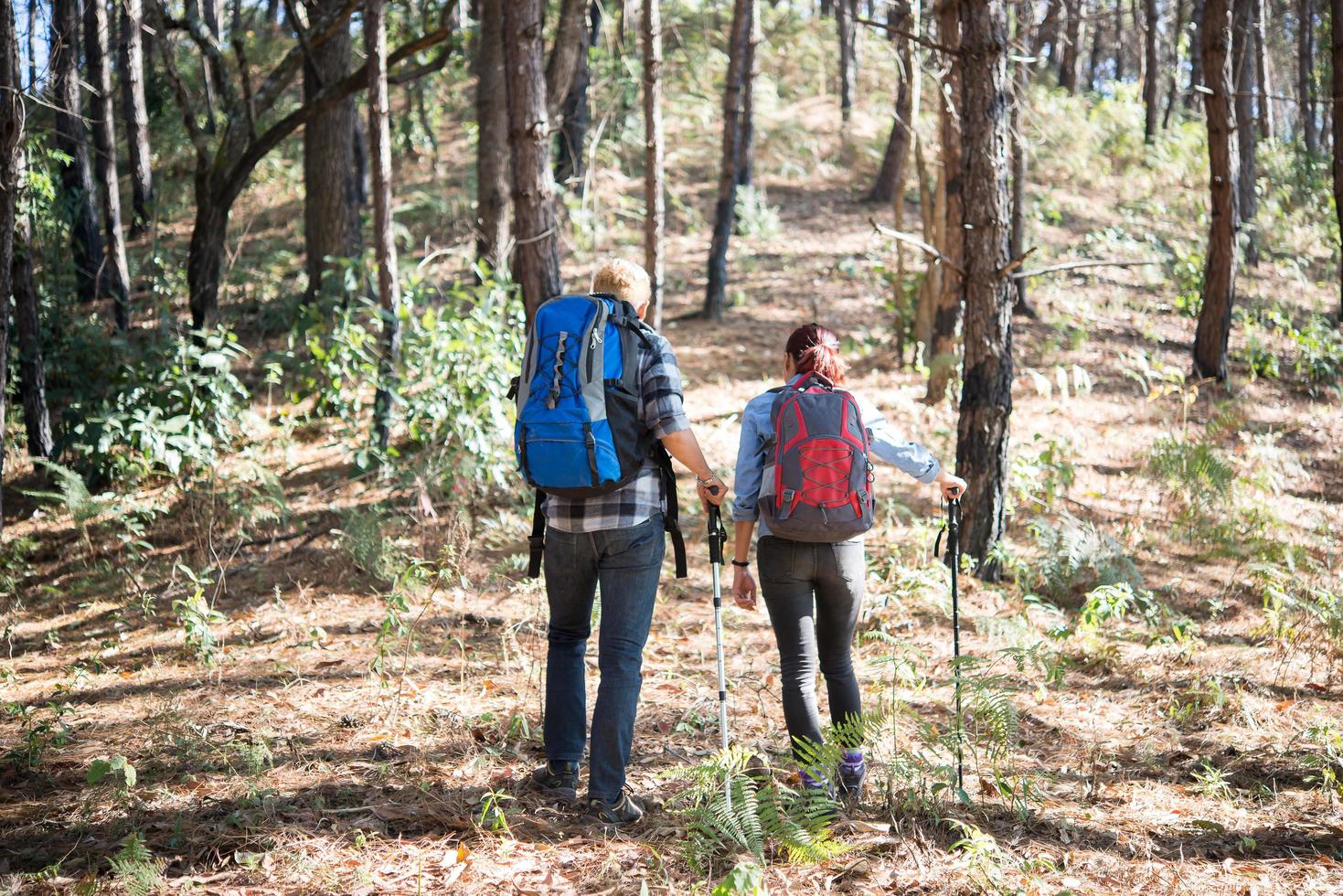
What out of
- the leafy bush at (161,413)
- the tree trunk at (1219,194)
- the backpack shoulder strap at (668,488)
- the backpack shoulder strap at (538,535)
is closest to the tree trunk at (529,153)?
the leafy bush at (161,413)

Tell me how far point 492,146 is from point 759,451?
8.78m

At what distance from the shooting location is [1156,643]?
248 inches

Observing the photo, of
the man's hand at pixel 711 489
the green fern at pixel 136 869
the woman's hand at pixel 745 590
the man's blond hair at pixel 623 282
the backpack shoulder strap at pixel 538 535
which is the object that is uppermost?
the man's blond hair at pixel 623 282

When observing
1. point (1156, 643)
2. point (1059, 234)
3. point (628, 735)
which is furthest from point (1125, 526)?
point (1059, 234)

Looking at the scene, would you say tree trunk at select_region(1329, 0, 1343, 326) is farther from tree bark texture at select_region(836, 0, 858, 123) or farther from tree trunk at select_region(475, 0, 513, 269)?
tree bark texture at select_region(836, 0, 858, 123)

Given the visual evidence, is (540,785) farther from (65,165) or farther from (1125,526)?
(65,165)

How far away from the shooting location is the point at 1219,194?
43.1ft

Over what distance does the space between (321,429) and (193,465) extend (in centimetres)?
176

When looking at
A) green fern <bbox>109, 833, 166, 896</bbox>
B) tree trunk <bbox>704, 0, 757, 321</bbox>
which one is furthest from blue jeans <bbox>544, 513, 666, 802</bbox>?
tree trunk <bbox>704, 0, 757, 321</bbox>

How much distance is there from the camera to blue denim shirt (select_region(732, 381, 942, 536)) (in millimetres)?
4074

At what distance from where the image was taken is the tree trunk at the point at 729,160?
13.6 meters

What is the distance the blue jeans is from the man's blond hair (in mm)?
885

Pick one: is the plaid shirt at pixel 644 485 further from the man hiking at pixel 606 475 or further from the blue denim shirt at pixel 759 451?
the blue denim shirt at pixel 759 451

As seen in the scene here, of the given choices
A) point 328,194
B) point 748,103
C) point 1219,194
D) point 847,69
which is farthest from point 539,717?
point 847,69
